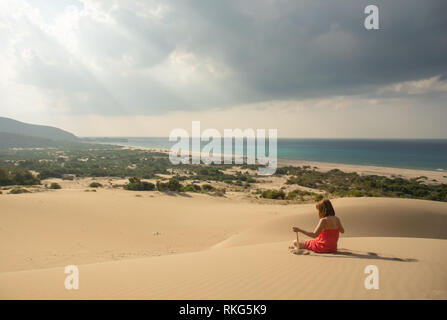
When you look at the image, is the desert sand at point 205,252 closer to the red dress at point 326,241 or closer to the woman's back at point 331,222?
the red dress at point 326,241

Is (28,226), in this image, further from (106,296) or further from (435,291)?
(435,291)

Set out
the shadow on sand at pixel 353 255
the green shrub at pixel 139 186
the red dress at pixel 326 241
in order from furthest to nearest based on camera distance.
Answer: the green shrub at pixel 139 186, the red dress at pixel 326 241, the shadow on sand at pixel 353 255

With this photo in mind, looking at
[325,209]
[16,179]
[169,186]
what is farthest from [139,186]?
[325,209]

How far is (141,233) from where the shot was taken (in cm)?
1143

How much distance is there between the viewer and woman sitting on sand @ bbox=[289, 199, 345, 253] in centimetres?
540

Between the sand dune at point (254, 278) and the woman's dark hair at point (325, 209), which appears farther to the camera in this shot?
the woman's dark hair at point (325, 209)

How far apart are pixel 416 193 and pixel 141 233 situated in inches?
1108

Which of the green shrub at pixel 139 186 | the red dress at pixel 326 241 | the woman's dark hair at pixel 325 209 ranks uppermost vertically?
the woman's dark hair at pixel 325 209

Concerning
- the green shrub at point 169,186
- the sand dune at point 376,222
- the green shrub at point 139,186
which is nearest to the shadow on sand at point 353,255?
the sand dune at point 376,222

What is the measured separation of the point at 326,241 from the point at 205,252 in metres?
3.39

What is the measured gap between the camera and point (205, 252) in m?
7.25

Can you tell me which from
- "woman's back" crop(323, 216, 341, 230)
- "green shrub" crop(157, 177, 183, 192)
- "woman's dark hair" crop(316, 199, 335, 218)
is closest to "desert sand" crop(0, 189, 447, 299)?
"woman's back" crop(323, 216, 341, 230)

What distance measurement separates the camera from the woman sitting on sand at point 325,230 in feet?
17.7
